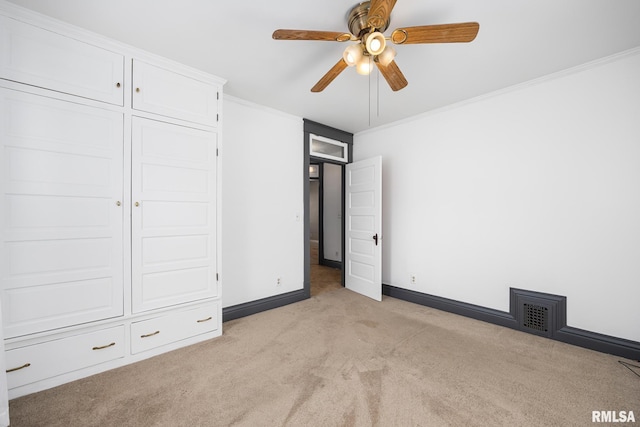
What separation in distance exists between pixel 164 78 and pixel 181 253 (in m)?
1.55

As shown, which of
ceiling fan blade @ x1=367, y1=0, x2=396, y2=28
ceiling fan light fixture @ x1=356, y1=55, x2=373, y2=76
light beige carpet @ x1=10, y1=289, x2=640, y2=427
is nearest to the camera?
ceiling fan blade @ x1=367, y1=0, x2=396, y2=28

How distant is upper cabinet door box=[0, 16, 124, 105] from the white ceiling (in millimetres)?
155

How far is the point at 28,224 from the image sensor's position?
1.69m

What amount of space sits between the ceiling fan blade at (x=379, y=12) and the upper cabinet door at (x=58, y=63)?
196cm

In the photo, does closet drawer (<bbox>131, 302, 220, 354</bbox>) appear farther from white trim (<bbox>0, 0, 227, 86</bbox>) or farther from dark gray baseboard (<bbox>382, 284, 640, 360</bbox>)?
dark gray baseboard (<bbox>382, 284, 640, 360</bbox>)

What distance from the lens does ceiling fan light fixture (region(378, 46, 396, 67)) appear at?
1.64m

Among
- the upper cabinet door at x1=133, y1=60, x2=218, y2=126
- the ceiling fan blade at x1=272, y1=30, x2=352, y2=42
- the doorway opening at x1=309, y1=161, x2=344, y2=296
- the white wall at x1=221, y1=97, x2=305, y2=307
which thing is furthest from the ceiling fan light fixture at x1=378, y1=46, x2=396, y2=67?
the doorway opening at x1=309, y1=161, x2=344, y2=296

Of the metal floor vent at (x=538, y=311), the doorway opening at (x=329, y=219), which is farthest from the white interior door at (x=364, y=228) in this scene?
the metal floor vent at (x=538, y=311)

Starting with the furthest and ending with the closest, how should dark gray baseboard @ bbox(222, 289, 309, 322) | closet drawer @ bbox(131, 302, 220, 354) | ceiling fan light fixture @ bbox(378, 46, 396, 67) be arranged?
dark gray baseboard @ bbox(222, 289, 309, 322), closet drawer @ bbox(131, 302, 220, 354), ceiling fan light fixture @ bbox(378, 46, 396, 67)

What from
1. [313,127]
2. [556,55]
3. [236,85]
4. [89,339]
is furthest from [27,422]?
[556,55]

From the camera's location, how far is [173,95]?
7.55ft

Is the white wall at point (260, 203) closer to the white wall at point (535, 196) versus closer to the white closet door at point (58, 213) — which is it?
the white closet door at point (58, 213)

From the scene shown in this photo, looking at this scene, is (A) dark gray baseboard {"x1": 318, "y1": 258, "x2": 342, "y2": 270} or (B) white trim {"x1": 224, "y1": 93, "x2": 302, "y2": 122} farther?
(A) dark gray baseboard {"x1": 318, "y1": 258, "x2": 342, "y2": 270}

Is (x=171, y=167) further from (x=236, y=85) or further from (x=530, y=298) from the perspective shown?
(x=530, y=298)
